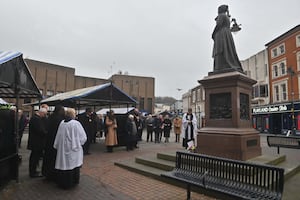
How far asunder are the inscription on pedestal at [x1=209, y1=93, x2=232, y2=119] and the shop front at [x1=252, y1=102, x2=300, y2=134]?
2092cm

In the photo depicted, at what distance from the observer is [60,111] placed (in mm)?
5691

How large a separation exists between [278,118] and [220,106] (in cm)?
2581

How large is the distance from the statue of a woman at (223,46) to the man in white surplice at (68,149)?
462 cm

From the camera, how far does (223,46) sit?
6965mm

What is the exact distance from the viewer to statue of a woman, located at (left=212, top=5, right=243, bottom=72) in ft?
22.7

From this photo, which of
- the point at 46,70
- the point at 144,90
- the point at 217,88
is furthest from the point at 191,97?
the point at 217,88

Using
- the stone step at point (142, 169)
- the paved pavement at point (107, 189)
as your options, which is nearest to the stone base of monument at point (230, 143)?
the paved pavement at point (107, 189)

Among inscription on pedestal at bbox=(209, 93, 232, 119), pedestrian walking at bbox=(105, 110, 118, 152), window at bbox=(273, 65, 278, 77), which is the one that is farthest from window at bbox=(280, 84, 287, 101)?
inscription on pedestal at bbox=(209, 93, 232, 119)

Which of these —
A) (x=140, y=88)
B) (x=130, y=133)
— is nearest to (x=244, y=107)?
(x=130, y=133)

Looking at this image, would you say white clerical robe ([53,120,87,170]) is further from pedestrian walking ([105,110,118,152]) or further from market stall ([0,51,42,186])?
pedestrian walking ([105,110,118,152])

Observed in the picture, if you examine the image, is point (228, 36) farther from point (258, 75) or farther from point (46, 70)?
point (46, 70)

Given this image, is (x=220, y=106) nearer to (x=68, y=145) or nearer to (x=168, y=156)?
(x=168, y=156)

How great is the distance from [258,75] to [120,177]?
34147 mm

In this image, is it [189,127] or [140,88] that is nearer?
[189,127]
